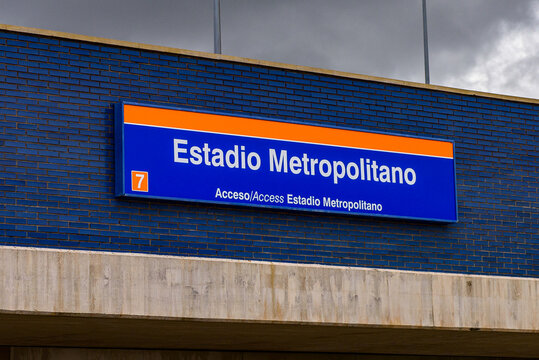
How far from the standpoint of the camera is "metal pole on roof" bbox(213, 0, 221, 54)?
15477 millimetres

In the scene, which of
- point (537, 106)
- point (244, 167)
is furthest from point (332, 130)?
point (537, 106)

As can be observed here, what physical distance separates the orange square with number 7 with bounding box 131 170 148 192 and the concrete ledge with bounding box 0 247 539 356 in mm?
1747

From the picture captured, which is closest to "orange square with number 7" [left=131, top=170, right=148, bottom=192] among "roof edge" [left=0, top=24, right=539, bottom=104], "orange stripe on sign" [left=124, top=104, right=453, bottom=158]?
"orange stripe on sign" [left=124, top=104, right=453, bottom=158]

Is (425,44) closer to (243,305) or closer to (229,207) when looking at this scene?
(229,207)

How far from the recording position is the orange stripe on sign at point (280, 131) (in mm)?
14336

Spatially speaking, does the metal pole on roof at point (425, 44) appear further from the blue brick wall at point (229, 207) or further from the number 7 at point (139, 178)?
the number 7 at point (139, 178)

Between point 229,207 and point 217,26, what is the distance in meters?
2.68

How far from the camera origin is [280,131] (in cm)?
1518

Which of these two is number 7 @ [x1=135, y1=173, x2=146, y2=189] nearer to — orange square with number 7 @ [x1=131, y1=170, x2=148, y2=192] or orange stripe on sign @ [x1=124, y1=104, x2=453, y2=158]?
orange square with number 7 @ [x1=131, y1=170, x2=148, y2=192]

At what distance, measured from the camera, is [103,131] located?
14.0 metres

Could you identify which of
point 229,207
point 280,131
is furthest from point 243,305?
point 280,131

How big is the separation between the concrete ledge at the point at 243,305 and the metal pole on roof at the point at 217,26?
3.76 m

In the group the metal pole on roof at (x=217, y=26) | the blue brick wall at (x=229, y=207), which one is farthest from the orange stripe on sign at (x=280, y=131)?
the metal pole on roof at (x=217, y=26)

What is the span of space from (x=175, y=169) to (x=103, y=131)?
3.35ft
